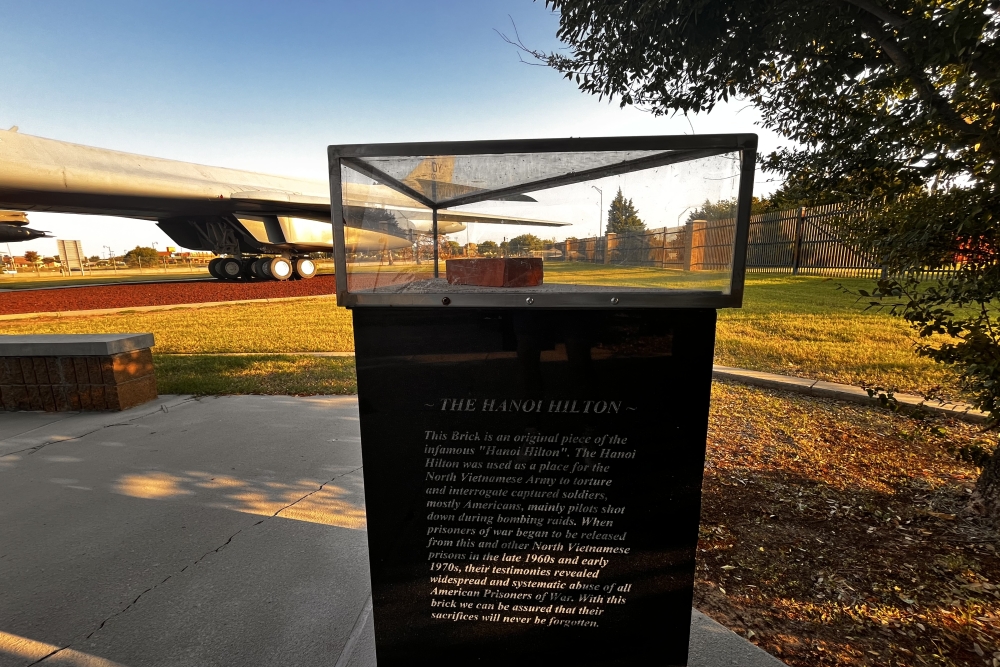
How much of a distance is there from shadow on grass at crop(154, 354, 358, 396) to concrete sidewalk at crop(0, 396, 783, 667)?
104 centimetres

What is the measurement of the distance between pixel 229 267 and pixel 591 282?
21.3m

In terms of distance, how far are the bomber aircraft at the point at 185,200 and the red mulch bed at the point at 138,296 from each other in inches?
78.4

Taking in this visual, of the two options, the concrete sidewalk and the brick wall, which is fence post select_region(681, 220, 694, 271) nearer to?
the concrete sidewalk

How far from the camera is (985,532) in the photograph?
7.37ft

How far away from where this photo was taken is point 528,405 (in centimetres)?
135

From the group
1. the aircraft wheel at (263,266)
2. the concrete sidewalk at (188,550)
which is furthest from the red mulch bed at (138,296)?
the concrete sidewalk at (188,550)

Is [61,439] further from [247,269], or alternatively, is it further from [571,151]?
[247,269]

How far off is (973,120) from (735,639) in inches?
95.9

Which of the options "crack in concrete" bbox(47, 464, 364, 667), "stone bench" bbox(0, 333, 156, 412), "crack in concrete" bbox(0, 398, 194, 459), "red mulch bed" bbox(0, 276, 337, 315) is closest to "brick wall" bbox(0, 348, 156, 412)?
"stone bench" bbox(0, 333, 156, 412)

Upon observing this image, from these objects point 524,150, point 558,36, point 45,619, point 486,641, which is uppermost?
point 558,36

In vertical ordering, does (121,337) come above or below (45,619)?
above

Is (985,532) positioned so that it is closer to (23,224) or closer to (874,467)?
(874,467)

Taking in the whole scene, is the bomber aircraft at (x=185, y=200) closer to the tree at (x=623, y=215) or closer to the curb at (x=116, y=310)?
the curb at (x=116, y=310)

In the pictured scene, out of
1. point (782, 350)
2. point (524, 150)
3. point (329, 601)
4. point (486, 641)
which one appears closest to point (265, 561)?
point (329, 601)
